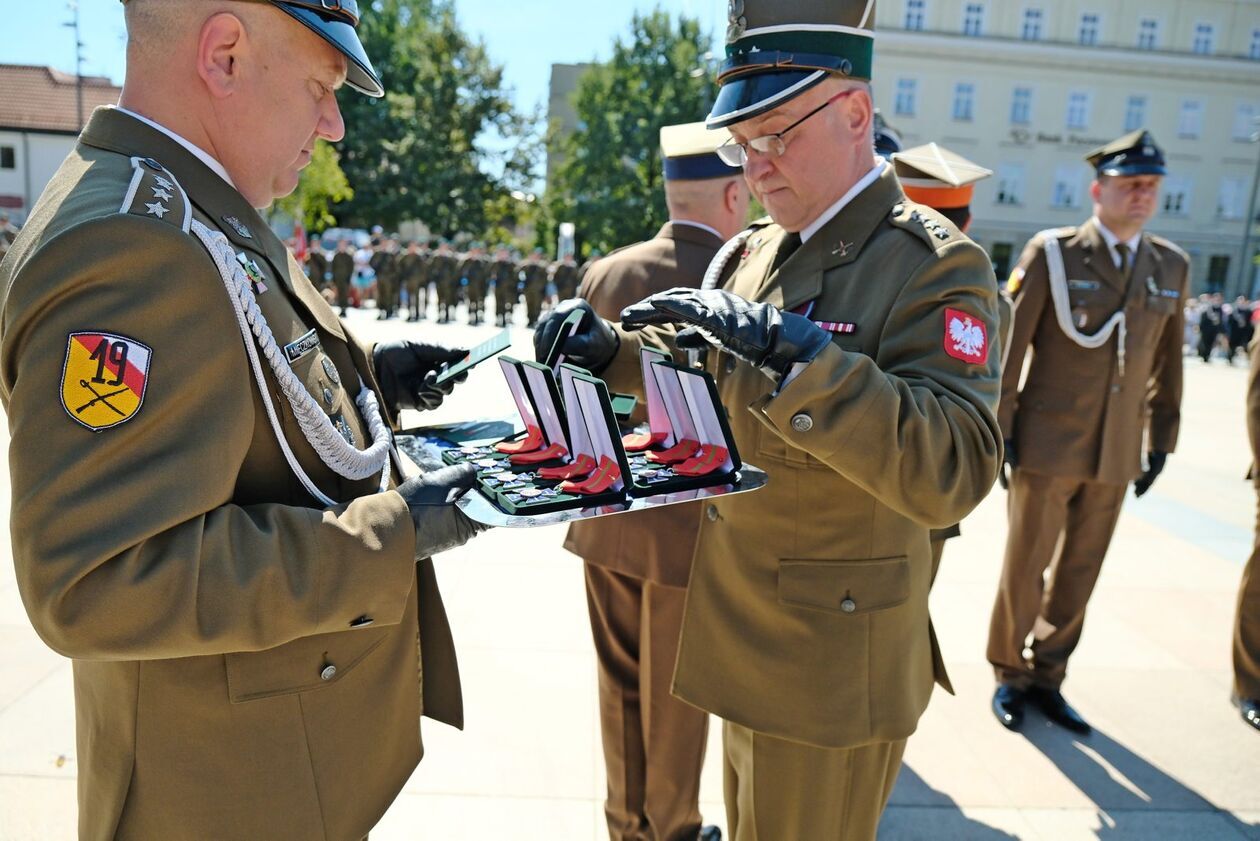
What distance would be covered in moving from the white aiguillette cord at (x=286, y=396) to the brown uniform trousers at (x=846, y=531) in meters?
0.74

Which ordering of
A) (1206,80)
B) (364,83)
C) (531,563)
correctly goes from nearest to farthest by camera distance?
(364,83) → (531,563) → (1206,80)

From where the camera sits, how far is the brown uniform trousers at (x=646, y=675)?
270cm

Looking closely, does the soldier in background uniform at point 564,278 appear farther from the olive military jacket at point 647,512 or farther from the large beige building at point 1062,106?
the large beige building at point 1062,106

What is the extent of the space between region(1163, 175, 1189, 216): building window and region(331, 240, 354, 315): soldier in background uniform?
39.5 meters

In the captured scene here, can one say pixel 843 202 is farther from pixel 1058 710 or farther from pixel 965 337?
pixel 1058 710

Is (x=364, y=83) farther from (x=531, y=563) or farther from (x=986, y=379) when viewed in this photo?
(x=531, y=563)

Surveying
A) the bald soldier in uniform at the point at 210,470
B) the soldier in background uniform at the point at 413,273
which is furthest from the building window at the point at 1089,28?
the bald soldier in uniform at the point at 210,470

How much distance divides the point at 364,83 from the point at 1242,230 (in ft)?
170

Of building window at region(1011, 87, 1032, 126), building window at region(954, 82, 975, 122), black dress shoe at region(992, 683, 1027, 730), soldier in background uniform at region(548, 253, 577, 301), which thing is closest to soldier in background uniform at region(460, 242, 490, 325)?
soldier in background uniform at region(548, 253, 577, 301)

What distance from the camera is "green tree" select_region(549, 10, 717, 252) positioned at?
3722 centimetres

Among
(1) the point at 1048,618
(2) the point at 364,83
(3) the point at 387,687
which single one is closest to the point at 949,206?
(1) the point at 1048,618

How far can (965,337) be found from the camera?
5.56ft

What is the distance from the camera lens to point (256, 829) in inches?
56.2

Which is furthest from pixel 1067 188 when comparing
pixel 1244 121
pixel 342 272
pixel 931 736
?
pixel 931 736
